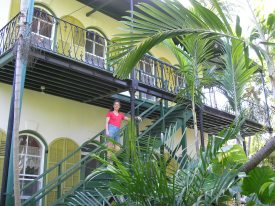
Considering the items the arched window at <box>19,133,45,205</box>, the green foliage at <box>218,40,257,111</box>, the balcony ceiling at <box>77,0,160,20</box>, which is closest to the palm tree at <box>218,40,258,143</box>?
the green foliage at <box>218,40,257,111</box>

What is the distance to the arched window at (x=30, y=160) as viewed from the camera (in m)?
8.95

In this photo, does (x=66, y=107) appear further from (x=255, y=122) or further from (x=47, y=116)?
(x=255, y=122)

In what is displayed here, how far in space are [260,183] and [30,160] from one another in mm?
7478

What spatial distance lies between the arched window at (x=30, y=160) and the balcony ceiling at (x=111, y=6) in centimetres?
481

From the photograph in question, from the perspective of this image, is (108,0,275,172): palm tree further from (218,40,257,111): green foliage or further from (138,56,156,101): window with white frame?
(138,56,156,101): window with white frame

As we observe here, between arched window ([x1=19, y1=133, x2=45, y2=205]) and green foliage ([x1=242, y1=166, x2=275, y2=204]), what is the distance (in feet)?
23.6

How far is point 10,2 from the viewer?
9516mm

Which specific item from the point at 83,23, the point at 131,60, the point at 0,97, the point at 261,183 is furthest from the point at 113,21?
the point at 261,183

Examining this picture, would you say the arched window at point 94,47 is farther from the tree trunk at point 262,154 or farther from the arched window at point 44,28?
the tree trunk at point 262,154

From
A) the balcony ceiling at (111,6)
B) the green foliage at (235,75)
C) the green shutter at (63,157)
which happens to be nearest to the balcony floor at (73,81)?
the green shutter at (63,157)

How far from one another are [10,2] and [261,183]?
8.69 meters

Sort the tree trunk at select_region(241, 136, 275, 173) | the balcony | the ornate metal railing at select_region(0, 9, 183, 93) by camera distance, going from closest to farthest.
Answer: the tree trunk at select_region(241, 136, 275, 173), the balcony, the ornate metal railing at select_region(0, 9, 183, 93)

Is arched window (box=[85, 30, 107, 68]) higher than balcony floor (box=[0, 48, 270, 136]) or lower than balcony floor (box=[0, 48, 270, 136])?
higher

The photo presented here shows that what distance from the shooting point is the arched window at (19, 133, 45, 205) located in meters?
8.95
